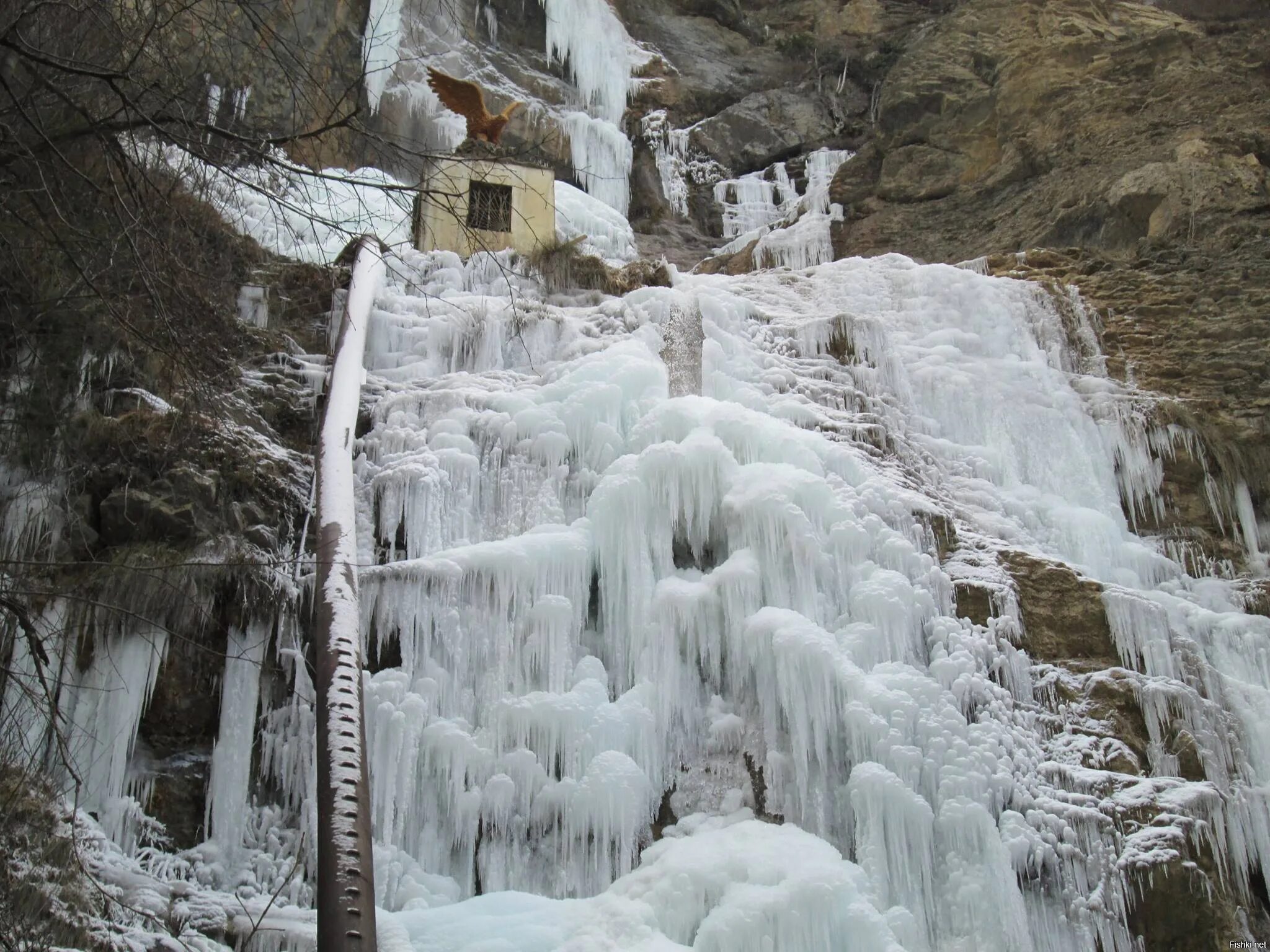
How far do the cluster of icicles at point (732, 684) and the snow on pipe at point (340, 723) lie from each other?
0.53 m

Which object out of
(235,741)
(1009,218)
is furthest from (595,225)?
(235,741)

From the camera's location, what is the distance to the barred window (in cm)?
1064

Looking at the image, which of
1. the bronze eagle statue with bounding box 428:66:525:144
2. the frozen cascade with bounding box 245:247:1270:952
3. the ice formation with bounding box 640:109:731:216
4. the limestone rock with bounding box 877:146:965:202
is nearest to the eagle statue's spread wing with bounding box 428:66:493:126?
the bronze eagle statue with bounding box 428:66:525:144

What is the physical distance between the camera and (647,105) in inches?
693

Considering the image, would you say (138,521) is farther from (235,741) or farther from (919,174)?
(919,174)

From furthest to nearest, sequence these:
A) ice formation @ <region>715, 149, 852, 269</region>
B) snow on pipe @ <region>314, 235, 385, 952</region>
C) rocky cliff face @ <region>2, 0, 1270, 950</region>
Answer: ice formation @ <region>715, 149, 852, 269</region> → rocky cliff face @ <region>2, 0, 1270, 950</region> → snow on pipe @ <region>314, 235, 385, 952</region>

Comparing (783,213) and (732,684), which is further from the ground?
(783,213)

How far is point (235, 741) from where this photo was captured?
555 centimetres

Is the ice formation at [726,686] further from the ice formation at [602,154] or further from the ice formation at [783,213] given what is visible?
the ice formation at [602,154]

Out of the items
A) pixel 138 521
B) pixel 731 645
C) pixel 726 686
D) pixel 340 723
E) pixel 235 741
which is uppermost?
pixel 138 521

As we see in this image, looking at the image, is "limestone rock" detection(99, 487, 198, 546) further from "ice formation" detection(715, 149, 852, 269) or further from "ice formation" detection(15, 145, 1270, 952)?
"ice formation" detection(715, 149, 852, 269)

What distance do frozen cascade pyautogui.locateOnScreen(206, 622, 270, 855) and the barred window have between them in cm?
574

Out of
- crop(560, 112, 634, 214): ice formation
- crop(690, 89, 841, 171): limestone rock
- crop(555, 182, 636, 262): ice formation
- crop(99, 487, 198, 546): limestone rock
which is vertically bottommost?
crop(99, 487, 198, 546): limestone rock

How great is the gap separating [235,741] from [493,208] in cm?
654
